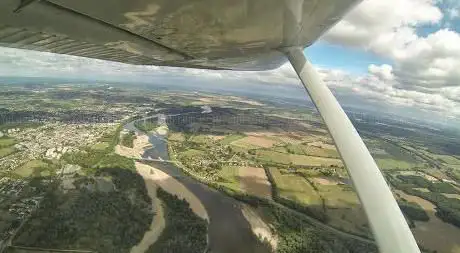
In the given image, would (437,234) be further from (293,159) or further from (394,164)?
(394,164)

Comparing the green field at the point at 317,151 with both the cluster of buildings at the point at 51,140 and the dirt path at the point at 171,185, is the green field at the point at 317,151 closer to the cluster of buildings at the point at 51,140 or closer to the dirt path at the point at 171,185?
the dirt path at the point at 171,185

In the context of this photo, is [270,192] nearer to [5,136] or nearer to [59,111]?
[5,136]

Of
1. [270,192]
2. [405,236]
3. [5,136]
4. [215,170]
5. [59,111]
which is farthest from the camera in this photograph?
[59,111]

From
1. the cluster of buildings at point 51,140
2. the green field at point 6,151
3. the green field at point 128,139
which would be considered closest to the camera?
the cluster of buildings at point 51,140

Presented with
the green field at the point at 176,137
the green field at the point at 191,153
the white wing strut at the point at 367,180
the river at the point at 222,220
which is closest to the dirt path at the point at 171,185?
the river at the point at 222,220

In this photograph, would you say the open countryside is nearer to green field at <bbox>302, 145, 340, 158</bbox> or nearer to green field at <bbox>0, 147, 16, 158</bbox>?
green field at <bbox>302, 145, 340, 158</bbox>

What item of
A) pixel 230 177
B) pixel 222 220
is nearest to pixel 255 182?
pixel 230 177

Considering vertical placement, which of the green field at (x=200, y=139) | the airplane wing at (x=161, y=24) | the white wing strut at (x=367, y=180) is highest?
the airplane wing at (x=161, y=24)

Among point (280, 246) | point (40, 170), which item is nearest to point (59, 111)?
point (40, 170)
